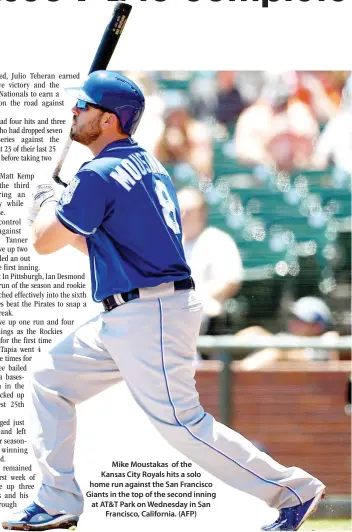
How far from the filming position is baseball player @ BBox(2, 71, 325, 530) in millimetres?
3570

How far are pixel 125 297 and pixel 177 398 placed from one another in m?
0.39

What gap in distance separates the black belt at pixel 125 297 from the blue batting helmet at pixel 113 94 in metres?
0.60

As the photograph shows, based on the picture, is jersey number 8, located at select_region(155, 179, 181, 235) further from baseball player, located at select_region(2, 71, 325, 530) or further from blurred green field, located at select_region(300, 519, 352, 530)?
blurred green field, located at select_region(300, 519, 352, 530)

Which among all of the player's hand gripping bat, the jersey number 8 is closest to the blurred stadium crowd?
the player's hand gripping bat

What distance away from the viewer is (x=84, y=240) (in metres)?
3.75

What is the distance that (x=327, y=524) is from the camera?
427 cm

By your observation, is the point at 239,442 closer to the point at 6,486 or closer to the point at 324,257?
the point at 6,486

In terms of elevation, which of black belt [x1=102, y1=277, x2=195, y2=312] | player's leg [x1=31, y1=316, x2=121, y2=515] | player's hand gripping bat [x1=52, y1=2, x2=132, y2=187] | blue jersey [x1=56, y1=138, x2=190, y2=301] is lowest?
player's leg [x1=31, y1=316, x2=121, y2=515]

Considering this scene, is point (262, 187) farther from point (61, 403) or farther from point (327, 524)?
point (61, 403)

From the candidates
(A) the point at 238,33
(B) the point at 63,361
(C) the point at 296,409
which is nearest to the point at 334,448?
(C) the point at 296,409

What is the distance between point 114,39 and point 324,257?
65.6 inches

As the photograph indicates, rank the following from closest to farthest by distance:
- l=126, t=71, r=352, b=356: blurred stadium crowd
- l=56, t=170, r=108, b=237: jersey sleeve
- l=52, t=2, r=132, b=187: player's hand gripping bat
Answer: l=56, t=170, r=108, b=237: jersey sleeve, l=52, t=2, r=132, b=187: player's hand gripping bat, l=126, t=71, r=352, b=356: blurred stadium crowd

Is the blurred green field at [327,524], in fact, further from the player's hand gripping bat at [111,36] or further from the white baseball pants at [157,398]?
the player's hand gripping bat at [111,36]

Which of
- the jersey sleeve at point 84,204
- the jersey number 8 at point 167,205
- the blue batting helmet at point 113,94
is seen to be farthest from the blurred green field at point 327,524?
the blue batting helmet at point 113,94
